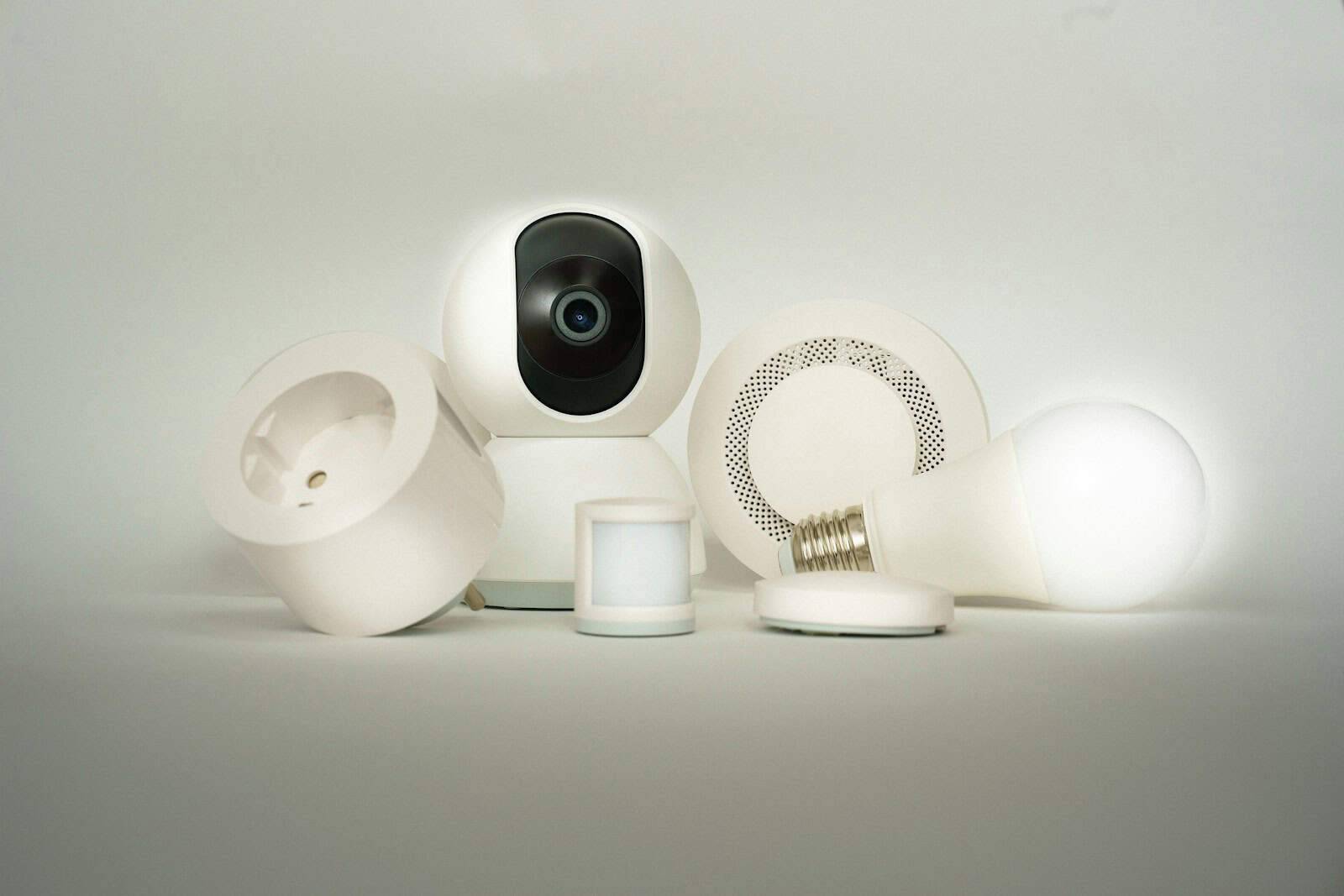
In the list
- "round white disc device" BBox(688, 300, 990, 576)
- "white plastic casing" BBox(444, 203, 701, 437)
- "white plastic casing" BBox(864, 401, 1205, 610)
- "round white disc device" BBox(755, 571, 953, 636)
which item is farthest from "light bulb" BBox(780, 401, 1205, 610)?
"white plastic casing" BBox(444, 203, 701, 437)

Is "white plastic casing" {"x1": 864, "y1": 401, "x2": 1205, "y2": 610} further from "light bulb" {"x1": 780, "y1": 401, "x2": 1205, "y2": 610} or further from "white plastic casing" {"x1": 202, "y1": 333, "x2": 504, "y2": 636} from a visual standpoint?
"white plastic casing" {"x1": 202, "y1": 333, "x2": 504, "y2": 636}

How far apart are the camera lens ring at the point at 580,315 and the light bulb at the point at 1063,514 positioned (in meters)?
0.45

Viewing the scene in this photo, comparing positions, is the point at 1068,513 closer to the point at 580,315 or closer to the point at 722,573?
the point at 580,315

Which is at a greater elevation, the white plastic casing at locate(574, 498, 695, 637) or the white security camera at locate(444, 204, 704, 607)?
the white security camera at locate(444, 204, 704, 607)

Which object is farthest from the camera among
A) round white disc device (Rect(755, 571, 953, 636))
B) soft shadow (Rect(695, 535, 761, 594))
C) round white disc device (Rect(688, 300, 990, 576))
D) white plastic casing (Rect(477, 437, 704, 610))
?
soft shadow (Rect(695, 535, 761, 594))

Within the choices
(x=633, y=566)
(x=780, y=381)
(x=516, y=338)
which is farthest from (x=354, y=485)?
(x=780, y=381)

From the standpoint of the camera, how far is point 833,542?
63.0 inches

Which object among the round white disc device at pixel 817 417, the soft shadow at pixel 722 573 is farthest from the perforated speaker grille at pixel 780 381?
the soft shadow at pixel 722 573

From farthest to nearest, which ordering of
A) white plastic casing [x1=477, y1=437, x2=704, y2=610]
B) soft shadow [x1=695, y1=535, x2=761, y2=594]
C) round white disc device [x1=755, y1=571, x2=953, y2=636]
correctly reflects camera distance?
1. soft shadow [x1=695, y1=535, x2=761, y2=594]
2. white plastic casing [x1=477, y1=437, x2=704, y2=610]
3. round white disc device [x1=755, y1=571, x2=953, y2=636]

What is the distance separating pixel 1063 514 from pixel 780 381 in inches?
21.2

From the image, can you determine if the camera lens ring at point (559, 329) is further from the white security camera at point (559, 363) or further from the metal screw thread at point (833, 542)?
the metal screw thread at point (833, 542)

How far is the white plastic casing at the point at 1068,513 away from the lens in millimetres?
1392

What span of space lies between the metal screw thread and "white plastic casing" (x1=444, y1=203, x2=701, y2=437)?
268mm

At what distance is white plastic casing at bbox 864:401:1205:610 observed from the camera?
1392 millimetres
